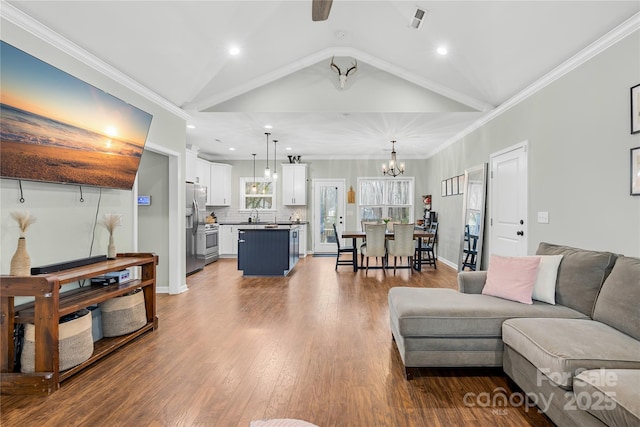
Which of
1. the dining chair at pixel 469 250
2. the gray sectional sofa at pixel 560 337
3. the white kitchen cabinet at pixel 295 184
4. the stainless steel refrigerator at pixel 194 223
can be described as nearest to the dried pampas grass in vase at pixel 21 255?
the gray sectional sofa at pixel 560 337

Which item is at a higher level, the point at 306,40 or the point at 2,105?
the point at 306,40

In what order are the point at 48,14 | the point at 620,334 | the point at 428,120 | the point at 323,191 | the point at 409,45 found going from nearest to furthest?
the point at 620,334 → the point at 48,14 → the point at 409,45 → the point at 428,120 → the point at 323,191

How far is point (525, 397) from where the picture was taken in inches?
79.8

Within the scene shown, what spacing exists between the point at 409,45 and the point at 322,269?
13.6 ft

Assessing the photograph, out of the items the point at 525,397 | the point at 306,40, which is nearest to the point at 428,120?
the point at 306,40

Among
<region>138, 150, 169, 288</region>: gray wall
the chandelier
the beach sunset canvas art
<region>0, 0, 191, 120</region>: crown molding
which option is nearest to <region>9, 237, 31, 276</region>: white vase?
the beach sunset canvas art

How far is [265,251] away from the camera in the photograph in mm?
5621

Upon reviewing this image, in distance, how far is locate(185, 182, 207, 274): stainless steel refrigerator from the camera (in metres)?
5.51

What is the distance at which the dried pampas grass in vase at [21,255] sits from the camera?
2139 millimetres

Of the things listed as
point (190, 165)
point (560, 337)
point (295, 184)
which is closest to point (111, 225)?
point (190, 165)

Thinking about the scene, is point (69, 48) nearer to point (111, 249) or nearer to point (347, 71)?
point (111, 249)

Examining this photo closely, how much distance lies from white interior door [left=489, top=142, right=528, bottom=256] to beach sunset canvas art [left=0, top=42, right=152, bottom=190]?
4389mm

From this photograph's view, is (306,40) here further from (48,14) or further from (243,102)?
(48,14)

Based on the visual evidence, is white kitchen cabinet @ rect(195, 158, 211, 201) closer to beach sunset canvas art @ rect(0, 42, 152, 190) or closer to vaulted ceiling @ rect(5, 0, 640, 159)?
vaulted ceiling @ rect(5, 0, 640, 159)
